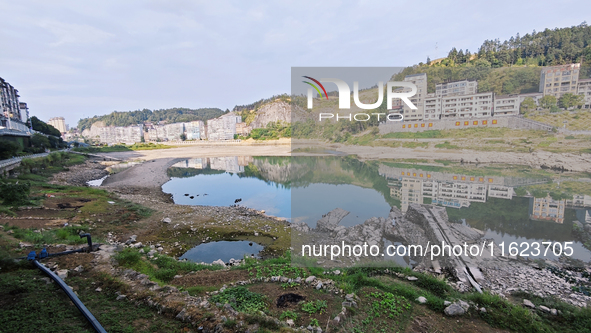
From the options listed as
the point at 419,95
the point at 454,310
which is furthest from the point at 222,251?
the point at 419,95

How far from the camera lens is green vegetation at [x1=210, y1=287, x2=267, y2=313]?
11.6 ft

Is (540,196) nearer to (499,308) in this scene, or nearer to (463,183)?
(463,183)

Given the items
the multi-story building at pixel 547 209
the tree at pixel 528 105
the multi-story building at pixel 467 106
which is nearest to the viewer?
the multi-story building at pixel 547 209

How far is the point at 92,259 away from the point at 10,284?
133 cm

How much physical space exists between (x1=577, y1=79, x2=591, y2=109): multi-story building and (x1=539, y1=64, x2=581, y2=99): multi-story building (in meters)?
0.18

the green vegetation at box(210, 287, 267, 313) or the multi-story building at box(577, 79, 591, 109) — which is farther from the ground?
the multi-story building at box(577, 79, 591, 109)

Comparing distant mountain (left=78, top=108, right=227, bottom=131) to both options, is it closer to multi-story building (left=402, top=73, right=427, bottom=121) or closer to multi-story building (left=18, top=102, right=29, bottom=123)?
multi-story building (left=18, top=102, right=29, bottom=123)

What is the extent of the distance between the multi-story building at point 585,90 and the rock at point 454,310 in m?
13.8

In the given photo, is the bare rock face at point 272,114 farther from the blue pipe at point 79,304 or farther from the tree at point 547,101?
the blue pipe at point 79,304

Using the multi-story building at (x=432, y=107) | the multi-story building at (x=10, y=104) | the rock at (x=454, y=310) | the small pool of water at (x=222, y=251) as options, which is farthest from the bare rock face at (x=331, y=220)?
the multi-story building at (x=10, y=104)

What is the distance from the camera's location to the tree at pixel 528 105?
11.9 m

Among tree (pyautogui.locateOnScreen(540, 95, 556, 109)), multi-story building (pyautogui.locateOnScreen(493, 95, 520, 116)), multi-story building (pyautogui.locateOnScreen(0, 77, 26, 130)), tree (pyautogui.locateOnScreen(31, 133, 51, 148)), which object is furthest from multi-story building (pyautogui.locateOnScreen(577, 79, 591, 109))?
multi-story building (pyautogui.locateOnScreen(0, 77, 26, 130))

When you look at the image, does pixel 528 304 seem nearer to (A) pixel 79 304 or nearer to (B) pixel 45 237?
(A) pixel 79 304

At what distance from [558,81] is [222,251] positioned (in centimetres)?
1705
